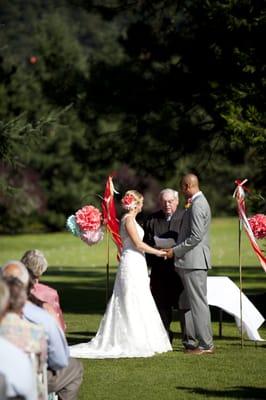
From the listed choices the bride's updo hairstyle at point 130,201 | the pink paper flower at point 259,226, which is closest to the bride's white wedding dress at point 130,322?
the bride's updo hairstyle at point 130,201

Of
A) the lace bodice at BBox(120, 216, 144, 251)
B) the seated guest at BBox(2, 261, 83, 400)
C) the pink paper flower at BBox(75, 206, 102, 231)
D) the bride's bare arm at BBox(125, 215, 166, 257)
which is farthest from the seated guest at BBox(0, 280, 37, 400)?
the pink paper flower at BBox(75, 206, 102, 231)

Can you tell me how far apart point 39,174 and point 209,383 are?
5862 centimetres

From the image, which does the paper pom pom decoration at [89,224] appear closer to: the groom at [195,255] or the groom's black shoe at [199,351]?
the groom at [195,255]

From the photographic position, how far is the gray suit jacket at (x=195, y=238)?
1371 centimetres

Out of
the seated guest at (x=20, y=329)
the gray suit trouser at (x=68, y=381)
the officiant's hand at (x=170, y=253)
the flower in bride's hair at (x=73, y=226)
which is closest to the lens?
the seated guest at (x=20, y=329)

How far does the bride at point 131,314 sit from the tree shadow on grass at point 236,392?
2515 mm

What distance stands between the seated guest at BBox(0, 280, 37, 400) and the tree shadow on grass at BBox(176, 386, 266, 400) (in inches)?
167

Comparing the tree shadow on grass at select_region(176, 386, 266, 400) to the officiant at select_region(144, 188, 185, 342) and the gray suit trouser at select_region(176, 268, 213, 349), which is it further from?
the officiant at select_region(144, 188, 185, 342)

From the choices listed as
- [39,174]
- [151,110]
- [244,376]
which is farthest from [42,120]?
[39,174]

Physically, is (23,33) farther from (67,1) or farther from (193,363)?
(193,363)

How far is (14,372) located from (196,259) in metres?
7.11

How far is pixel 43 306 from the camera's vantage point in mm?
9891

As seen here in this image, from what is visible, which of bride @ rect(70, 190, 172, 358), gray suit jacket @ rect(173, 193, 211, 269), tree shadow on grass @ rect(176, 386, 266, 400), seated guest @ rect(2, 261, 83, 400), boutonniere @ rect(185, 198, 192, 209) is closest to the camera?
seated guest @ rect(2, 261, 83, 400)

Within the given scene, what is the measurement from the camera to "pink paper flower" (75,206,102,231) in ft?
48.9
